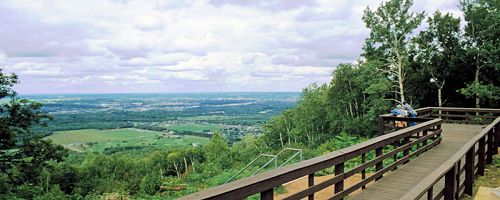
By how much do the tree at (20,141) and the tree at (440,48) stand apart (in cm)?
2320

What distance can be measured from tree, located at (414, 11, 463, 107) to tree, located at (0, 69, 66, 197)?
23.2 m

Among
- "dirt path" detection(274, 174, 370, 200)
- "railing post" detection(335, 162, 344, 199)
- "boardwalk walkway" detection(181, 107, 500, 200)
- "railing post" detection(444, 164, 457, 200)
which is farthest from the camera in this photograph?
"dirt path" detection(274, 174, 370, 200)

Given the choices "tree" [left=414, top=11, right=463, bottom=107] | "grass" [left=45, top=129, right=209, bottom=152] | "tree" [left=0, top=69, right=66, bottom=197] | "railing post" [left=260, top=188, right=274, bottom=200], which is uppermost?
"tree" [left=414, top=11, right=463, bottom=107]

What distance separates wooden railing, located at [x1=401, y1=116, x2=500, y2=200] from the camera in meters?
3.36

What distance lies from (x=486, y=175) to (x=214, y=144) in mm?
43399

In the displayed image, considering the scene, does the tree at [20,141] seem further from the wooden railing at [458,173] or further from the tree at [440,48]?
the tree at [440,48]

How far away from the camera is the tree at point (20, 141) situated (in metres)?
18.9

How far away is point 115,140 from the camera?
91.1 metres

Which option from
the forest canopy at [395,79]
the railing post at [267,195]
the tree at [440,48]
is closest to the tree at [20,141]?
the forest canopy at [395,79]

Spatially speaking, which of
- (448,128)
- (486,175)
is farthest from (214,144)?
(486,175)

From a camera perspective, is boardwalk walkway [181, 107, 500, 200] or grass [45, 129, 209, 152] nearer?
boardwalk walkway [181, 107, 500, 200]

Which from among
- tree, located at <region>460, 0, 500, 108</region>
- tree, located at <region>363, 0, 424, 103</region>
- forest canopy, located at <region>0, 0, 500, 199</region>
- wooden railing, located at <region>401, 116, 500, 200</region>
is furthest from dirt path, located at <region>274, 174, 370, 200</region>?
tree, located at <region>363, 0, 424, 103</region>

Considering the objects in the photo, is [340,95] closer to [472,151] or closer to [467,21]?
[467,21]

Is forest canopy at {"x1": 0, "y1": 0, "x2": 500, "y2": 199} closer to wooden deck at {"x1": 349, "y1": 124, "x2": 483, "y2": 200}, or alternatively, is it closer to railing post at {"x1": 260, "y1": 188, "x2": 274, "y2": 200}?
wooden deck at {"x1": 349, "y1": 124, "x2": 483, "y2": 200}
